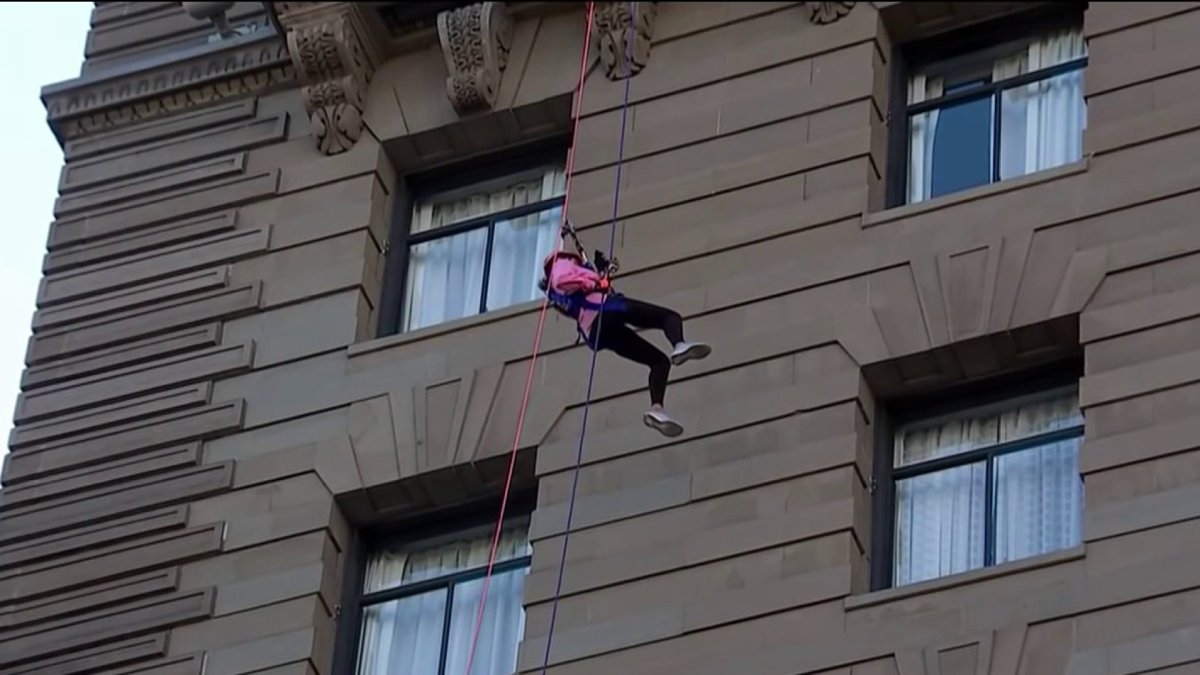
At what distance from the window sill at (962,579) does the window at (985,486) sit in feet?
2.35

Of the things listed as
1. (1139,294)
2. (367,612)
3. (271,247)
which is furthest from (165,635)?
(1139,294)

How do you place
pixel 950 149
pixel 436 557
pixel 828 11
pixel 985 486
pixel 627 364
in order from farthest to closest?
1. pixel 828 11
2. pixel 950 149
3. pixel 436 557
4. pixel 627 364
5. pixel 985 486

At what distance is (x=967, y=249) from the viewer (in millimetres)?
27578

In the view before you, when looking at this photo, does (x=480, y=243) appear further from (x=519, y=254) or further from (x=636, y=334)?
(x=636, y=334)

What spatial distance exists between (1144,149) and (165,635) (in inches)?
348

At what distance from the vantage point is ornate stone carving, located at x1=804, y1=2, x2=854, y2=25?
30.0m

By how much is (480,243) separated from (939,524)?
19.5 feet

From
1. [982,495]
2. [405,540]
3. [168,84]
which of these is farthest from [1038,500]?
[168,84]

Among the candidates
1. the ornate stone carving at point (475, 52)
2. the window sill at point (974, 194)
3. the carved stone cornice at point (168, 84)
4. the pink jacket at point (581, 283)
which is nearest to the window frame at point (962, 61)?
the window sill at point (974, 194)

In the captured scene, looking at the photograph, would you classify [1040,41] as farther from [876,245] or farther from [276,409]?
[276,409]

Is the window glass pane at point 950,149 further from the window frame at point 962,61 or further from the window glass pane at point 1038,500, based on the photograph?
the window glass pane at point 1038,500

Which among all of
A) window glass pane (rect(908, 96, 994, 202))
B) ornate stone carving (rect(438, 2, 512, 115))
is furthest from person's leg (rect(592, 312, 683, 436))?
ornate stone carving (rect(438, 2, 512, 115))

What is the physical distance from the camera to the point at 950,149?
29188 mm

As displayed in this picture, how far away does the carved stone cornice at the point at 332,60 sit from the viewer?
31.4 metres
